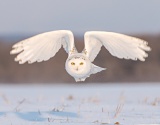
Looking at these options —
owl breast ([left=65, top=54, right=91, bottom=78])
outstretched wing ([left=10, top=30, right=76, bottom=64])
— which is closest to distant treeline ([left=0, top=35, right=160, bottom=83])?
outstretched wing ([left=10, top=30, right=76, bottom=64])

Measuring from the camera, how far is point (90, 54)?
16.4 ft

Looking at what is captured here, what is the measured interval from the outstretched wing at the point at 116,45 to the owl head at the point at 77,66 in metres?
0.24

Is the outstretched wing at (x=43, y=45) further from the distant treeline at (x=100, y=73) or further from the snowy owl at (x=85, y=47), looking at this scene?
the distant treeline at (x=100, y=73)

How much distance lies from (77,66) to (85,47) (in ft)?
1.39

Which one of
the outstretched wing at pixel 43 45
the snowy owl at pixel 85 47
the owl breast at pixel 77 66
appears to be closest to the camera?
the owl breast at pixel 77 66

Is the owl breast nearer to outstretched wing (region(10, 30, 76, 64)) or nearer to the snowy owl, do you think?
the snowy owl

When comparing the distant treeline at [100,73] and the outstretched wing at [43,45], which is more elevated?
the outstretched wing at [43,45]

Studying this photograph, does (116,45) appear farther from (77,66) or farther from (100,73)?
(100,73)

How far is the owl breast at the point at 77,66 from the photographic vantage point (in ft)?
14.9

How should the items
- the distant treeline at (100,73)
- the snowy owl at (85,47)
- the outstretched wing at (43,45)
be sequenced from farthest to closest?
1. the distant treeline at (100,73)
2. the outstretched wing at (43,45)
3. the snowy owl at (85,47)

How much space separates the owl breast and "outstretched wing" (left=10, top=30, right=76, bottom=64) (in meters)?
0.25

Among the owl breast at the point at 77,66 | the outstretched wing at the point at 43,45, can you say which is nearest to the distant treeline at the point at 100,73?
the outstretched wing at the point at 43,45

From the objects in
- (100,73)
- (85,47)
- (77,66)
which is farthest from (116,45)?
(100,73)

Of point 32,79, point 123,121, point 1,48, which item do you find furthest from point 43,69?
point 123,121
